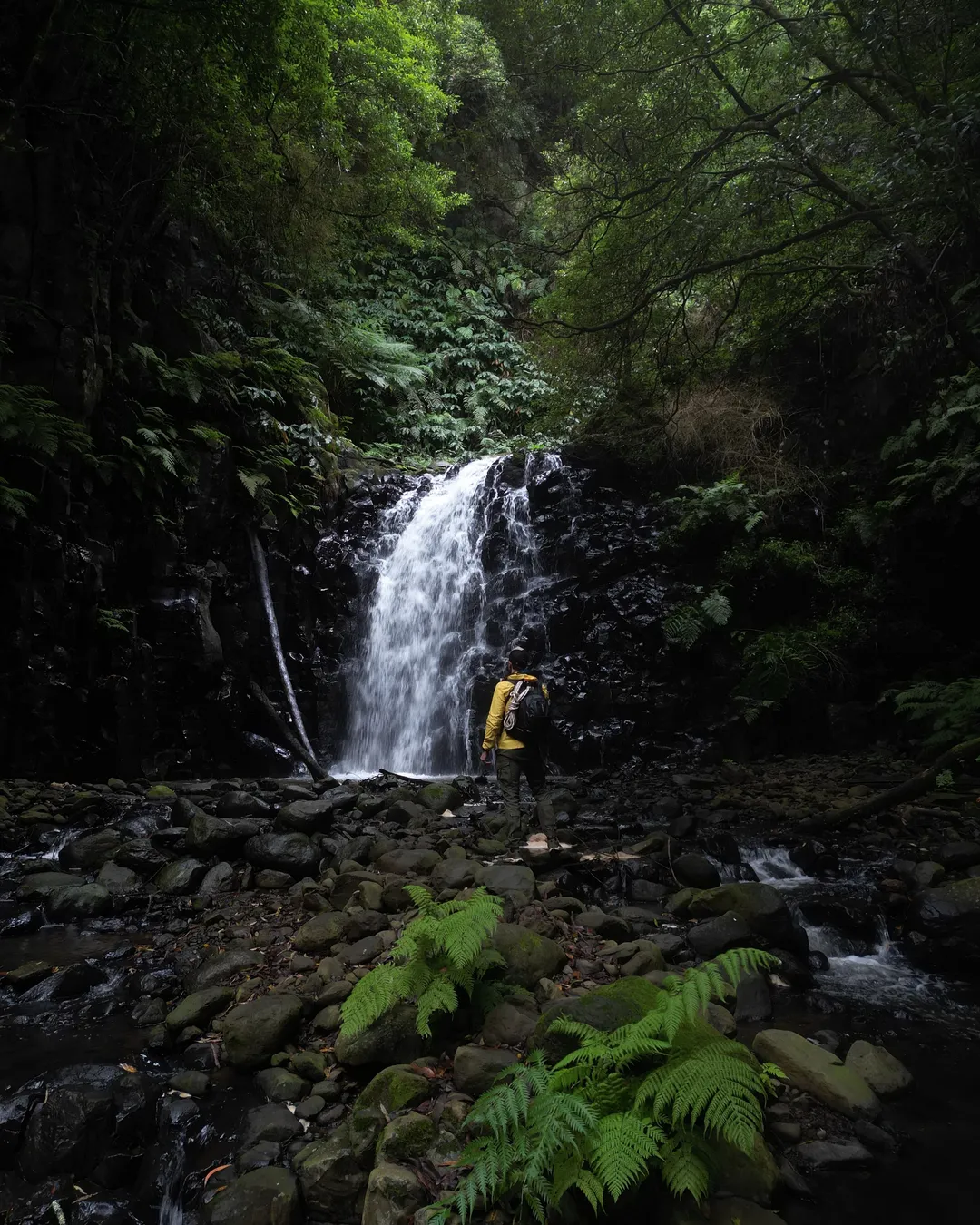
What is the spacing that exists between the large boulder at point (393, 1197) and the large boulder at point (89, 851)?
14.7ft

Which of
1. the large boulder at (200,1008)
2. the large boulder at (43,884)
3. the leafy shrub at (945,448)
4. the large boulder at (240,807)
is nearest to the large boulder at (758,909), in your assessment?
the large boulder at (200,1008)

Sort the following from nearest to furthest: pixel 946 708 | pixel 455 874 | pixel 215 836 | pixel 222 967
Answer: pixel 222 967
pixel 455 874
pixel 215 836
pixel 946 708

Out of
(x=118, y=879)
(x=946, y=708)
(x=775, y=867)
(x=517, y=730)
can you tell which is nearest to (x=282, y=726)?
(x=517, y=730)

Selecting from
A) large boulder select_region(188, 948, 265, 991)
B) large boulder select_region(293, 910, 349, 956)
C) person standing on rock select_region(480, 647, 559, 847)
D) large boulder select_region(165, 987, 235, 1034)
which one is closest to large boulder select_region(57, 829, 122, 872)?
large boulder select_region(188, 948, 265, 991)

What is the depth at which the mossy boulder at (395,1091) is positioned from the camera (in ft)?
9.34

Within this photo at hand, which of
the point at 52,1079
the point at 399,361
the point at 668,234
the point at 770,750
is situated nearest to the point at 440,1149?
the point at 52,1079

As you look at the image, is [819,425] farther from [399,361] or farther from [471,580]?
[399,361]

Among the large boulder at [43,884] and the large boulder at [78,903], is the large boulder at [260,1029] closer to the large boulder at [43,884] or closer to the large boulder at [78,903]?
the large boulder at [78,903]

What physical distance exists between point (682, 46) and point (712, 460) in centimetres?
727

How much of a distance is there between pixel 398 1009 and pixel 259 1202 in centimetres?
90

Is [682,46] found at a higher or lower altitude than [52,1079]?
higher

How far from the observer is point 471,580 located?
1349 centimetres

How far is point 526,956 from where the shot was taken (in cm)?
376

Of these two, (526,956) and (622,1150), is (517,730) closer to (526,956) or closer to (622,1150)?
(526,956)
